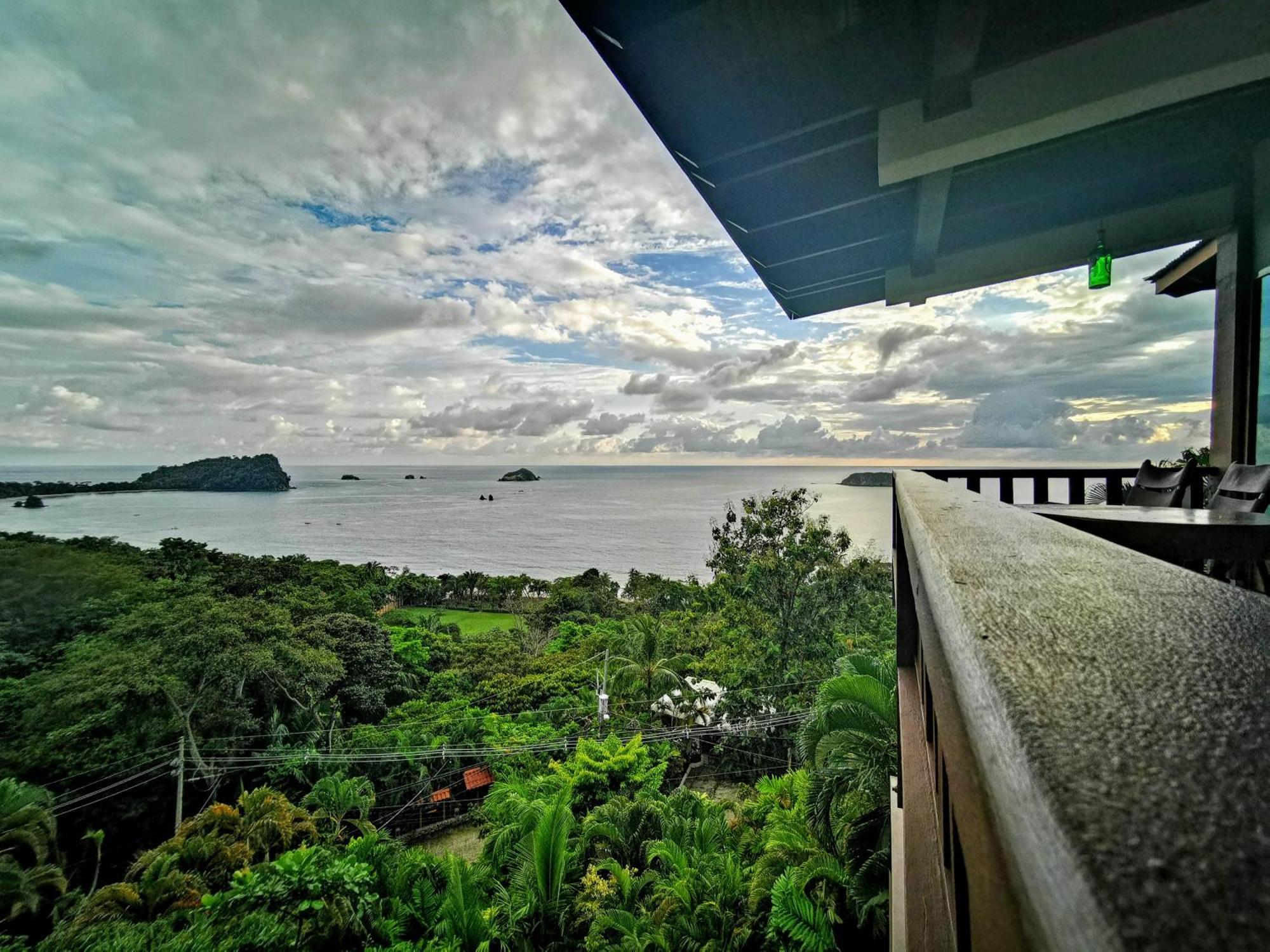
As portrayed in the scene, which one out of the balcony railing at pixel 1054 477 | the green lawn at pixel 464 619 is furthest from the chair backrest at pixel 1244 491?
the green lawn at pixel 464 619

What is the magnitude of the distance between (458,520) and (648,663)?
58449 mm

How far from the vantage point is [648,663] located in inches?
660

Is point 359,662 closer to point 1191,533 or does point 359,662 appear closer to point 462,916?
point 462,916

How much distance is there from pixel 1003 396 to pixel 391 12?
37.2 ft

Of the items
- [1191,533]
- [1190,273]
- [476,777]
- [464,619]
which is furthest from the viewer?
[464,619]

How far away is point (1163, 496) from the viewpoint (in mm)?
2760

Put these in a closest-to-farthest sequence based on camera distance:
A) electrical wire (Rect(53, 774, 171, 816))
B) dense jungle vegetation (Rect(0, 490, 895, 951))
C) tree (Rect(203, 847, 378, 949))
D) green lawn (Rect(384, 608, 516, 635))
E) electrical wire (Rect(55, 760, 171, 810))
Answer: dense jungle vegetation (Rect(0, 490, 895, 951)) < tree (Rect(203, 847, 378, 949)) < electrical wire (Rect(53, 774, 171, 816)) < electrical wire (Rect(55, 760, 171, 810)) < green lawn (Rect(384, 608, 516, 635))

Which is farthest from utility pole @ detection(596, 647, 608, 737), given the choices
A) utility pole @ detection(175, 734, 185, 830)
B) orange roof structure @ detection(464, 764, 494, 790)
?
utility pole @ detection(175, 734, 185, 830)

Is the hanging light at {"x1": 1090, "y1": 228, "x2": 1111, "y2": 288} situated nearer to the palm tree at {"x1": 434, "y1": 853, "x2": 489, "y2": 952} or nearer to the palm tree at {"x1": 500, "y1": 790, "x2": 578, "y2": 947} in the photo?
the palm tree at {"x1": 500, "y1": 790, "x2": 578, "y2": 947}

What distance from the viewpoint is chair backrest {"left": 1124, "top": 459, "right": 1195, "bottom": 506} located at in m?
2.73

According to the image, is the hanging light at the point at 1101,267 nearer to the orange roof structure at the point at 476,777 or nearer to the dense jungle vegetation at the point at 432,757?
the dense jungle vegetation at the point at 432,757

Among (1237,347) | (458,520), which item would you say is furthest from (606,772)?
(458,520)

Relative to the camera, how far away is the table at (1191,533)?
1374mm

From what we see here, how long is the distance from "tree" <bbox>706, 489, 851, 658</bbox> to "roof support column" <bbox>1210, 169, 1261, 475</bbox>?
13200 millimetres
